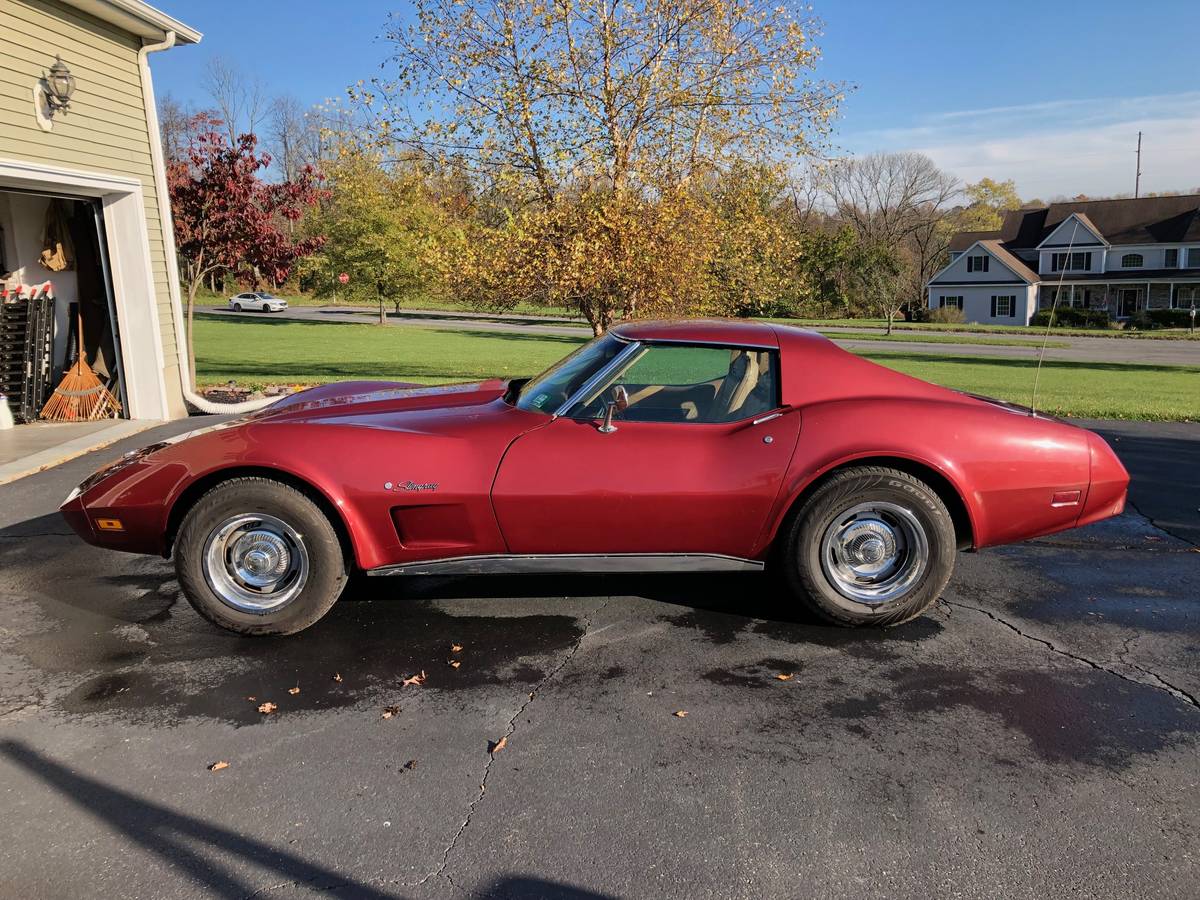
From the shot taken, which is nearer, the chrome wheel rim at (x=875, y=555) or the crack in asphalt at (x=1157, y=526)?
the chrome wheel rim at (x=875, y=555)

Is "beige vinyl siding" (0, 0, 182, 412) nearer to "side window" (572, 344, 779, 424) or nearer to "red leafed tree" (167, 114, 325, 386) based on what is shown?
"red leafed tree" (167, 114, 325, 386)

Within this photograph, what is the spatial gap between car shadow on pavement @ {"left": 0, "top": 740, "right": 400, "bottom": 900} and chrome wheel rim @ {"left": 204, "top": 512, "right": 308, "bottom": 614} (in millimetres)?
1163

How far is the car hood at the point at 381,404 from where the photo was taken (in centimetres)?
426

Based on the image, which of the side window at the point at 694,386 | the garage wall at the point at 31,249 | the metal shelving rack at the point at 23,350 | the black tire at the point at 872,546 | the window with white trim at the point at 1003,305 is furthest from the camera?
the window with white trim at the point at 1003,305

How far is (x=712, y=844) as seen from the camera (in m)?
2.56

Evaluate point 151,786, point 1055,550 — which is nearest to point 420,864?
point 151,786

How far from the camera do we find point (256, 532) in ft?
13.3

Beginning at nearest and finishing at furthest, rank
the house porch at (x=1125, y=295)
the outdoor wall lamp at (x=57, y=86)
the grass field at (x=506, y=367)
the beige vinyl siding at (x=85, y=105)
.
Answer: the beige vinyl siding at (x=85, y=105) < the outdoor wall lamp at (x=57, y=86) < the grass field at (x=506, y=367) < the house porch at (x=1125, y=295)

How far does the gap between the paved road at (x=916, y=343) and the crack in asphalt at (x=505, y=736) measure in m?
22.4

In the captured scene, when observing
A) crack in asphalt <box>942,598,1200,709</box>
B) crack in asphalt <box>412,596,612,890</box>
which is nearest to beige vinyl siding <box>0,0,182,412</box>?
crack in asphalt <box>412,596,612,890</box>

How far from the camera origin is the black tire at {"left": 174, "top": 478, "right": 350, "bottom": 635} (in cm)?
396

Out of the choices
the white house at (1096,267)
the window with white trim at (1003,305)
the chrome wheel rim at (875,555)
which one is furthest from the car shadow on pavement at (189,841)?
the window with white trim at (1003,305)

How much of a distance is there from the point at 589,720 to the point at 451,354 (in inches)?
942

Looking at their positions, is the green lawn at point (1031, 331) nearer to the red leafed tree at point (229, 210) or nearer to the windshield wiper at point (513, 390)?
the red leafed tree at point (229, 210)
